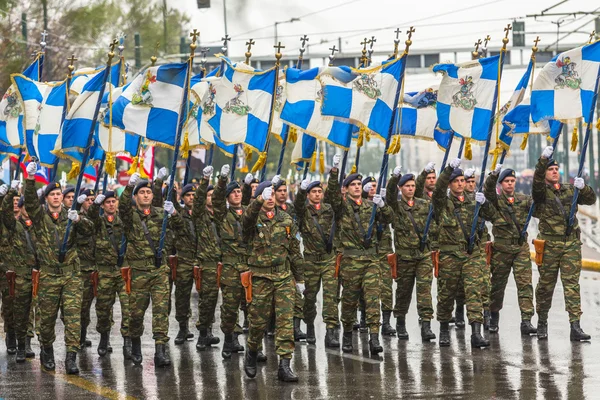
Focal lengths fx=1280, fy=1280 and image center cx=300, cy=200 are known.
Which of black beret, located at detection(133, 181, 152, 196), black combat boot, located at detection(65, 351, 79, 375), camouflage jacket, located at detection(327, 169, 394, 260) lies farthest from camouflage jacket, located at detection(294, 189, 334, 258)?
black combat boot, located at detection(65, 351, 79, 375)

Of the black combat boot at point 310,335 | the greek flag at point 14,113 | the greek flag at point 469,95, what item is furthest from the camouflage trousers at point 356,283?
the greek flag at point 14,113

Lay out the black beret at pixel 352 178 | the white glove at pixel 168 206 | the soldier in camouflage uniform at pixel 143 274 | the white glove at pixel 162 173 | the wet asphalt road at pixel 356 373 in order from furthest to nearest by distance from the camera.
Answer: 1. the white glove at pixel 162 173
2. the black beret at pixel 352 178
3. the white glove at pixel 168 206
4. the soldier in camouflage uniform at pixel 143 274
5. the wet asphalt road at pixel 356 373

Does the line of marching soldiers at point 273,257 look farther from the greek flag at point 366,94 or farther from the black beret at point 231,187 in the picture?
the greek flag at point 366,94

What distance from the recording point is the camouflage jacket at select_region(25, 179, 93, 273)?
38.3 ft

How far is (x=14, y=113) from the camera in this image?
1648 centimetres

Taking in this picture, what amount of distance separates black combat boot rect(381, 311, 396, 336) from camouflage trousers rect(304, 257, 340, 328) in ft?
2.89

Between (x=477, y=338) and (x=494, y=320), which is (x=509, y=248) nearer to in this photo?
(x=494, y=320)

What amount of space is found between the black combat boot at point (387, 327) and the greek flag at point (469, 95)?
2.14m

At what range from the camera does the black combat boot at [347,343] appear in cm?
1250

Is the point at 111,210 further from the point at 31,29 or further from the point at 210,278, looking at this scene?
the point at 31,29

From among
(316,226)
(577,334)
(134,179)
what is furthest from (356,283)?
(134,179)

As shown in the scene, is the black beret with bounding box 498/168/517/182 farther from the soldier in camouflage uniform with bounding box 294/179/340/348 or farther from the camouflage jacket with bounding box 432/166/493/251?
the soldier in camouflage uniform with bounding box 294/179/340/348

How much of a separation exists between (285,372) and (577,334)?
3514 millimetres

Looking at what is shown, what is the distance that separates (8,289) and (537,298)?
5402 millimetres
